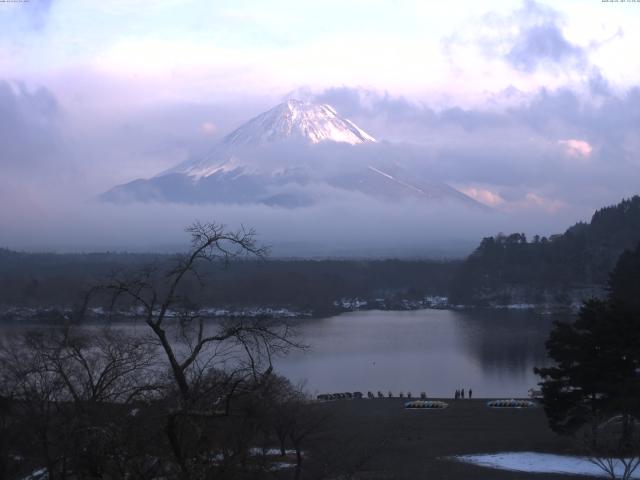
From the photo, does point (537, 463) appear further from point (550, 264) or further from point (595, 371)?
point (550, 264)

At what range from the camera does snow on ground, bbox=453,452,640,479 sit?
33.1 feet

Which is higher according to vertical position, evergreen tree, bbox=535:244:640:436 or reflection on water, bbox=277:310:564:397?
evergreen tree, bbox=535:244:640:436

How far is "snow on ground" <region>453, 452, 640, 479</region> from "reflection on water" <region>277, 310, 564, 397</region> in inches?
314

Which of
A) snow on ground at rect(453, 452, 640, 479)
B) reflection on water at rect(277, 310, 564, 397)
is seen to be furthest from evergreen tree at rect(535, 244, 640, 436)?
reflection on water at rect(277, 310, 564, 397)

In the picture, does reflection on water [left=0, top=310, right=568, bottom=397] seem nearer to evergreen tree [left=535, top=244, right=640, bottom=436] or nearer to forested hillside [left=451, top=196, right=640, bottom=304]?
evergreen tree [left=535, top=244, right=640, bottom=436]

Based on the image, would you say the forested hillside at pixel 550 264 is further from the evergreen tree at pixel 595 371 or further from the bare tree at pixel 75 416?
the bare tree at pixel 75 416

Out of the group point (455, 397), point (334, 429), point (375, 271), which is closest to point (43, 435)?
point (334, 429)

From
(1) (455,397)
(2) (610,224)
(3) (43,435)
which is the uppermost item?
(2) (610,224)

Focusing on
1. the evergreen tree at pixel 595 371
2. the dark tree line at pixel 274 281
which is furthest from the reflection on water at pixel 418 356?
the dark tree line at pixel 274 281

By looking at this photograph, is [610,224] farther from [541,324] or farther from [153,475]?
[153,475]

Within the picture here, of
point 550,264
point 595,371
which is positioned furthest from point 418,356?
point 550,264

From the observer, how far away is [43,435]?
451 cm

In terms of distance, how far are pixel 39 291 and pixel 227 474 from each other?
3780 centimetres

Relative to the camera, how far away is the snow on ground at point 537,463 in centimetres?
1010
